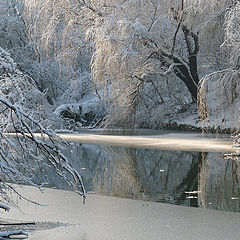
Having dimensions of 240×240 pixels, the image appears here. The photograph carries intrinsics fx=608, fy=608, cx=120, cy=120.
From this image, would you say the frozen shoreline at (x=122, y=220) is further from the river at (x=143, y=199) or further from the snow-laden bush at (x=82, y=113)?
the snow-laden bush at (x=82, y=113)

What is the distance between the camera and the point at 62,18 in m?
18.1

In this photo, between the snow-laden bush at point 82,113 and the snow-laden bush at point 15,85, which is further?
the snow-laden bush at point 82,113

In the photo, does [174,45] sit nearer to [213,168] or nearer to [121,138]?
[121,138]

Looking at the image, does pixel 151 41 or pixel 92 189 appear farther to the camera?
pixel 151 41

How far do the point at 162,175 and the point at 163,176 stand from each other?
12 cm

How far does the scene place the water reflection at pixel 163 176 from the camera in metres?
6.54

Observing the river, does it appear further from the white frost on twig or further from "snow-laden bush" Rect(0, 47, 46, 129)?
"snow-laden bush" Rect(0, 47, 46, 129)

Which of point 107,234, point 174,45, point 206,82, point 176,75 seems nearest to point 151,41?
point 174,45

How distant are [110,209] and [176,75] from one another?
41.9 ft

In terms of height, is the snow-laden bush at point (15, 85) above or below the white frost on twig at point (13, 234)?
above

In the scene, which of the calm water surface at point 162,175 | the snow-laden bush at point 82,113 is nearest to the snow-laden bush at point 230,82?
the calm water surface at point 162,175

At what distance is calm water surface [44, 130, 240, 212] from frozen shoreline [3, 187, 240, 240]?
41 cm

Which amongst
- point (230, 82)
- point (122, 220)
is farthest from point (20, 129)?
point (230, 82)

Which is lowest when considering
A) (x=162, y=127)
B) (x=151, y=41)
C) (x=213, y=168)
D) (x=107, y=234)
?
(x=162, y=127)
